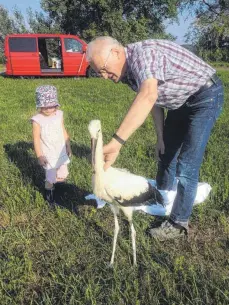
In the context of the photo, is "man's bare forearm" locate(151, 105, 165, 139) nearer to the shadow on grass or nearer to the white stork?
the white stork

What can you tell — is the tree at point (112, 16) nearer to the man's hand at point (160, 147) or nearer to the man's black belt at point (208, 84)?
the man's hand at point (160, 147)

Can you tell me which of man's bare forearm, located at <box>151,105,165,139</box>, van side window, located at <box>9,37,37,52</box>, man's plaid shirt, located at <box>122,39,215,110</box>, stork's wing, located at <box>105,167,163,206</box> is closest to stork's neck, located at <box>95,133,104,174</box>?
stork's wing, located at <box>105,167,163,206</box>

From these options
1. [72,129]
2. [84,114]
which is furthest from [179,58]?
[84,114]

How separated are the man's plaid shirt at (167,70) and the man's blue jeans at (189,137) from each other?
0.13m

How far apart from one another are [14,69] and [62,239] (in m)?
15.8

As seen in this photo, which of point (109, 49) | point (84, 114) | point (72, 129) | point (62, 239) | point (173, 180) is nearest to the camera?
point (109, 49)

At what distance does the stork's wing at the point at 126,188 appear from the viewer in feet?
9.57

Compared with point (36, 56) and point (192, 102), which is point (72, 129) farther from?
point (36, 56)

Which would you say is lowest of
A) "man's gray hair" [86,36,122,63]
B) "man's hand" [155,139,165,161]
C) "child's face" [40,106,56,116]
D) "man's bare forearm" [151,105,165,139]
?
"man's hand" [155,139,165,161]

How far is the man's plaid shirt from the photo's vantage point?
2477 mm

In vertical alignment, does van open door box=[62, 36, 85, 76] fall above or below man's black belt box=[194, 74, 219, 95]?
below

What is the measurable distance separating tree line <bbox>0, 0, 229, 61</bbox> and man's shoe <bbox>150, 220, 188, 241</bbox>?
2562 centimetres

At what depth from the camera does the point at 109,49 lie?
250 cm

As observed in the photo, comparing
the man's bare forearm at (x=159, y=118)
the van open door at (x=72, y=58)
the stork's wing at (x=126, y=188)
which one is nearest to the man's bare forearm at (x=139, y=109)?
the stork's wing at (x=126, y=188)
